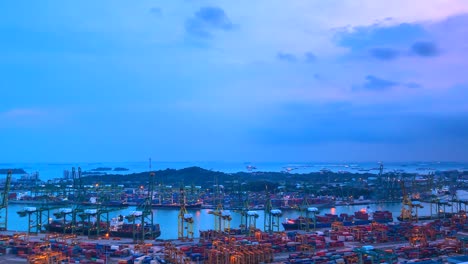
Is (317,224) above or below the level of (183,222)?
below

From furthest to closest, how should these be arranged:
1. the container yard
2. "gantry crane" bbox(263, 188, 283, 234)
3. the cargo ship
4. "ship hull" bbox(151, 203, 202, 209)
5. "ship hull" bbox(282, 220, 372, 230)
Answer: "ship hull" bbox(151, 203, 202, 209), the cargo ship, "ship hull" bbox(282, 220, 372, 230), "gantry crane" bbox(263, 188, 283, 234), the container yard

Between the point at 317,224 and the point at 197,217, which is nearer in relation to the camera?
the point at 317,224

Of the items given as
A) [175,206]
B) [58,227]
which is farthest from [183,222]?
[175,206]

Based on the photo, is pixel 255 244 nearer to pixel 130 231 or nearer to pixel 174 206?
pixel 130 231

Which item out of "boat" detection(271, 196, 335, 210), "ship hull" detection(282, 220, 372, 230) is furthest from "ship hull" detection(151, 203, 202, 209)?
"ship hull" detection(282, 220, 372, 230)

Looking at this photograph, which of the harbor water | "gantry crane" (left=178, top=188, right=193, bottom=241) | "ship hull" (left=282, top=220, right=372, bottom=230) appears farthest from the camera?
the harbor water

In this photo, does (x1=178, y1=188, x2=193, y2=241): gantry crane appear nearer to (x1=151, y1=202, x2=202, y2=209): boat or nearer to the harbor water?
the harbor water

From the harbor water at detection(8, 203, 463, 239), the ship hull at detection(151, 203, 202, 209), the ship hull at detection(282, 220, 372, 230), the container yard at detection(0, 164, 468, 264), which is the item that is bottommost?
the harbor water at detection(8, 203, 463, 239)

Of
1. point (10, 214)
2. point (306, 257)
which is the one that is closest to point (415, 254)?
point (306, 257)

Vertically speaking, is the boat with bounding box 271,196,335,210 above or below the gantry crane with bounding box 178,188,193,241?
below

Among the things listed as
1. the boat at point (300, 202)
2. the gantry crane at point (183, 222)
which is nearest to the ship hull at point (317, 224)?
the gantry crane at point (183, 222)

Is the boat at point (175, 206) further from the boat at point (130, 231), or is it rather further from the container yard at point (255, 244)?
the boat at point (130, 231)

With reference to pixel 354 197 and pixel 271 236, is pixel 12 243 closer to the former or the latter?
pixel 271 236
